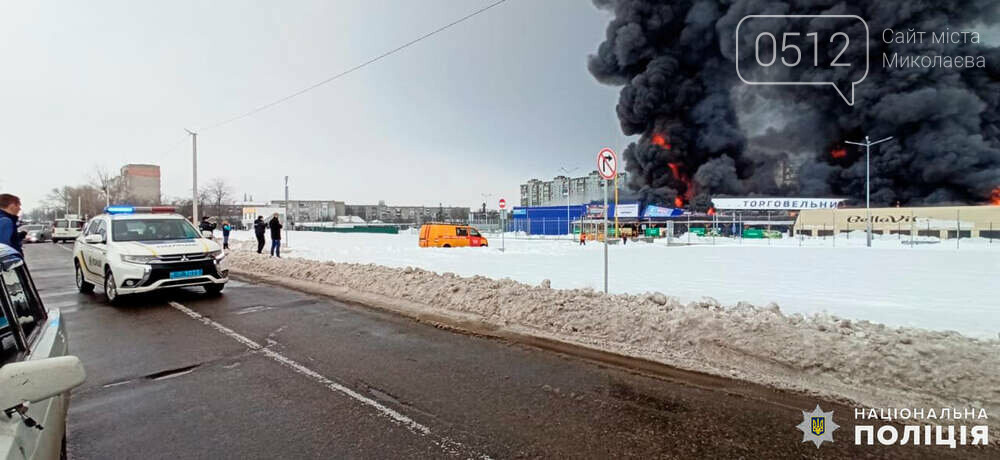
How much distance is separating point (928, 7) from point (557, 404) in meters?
61.9

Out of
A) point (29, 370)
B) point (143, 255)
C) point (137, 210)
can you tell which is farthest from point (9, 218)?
point (29, 370)

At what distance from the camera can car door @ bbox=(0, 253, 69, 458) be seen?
5.18 ft

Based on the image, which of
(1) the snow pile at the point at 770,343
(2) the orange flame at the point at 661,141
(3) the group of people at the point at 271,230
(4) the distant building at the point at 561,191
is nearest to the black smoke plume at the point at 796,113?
(2) the orange flame at the point at 661,141

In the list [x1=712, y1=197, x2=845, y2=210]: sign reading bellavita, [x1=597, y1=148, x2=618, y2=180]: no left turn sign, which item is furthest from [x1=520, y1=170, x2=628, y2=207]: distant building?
[x1=597, y1=148, x2=618, y2=180]: no left turn sign

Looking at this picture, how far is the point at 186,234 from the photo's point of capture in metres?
9.26

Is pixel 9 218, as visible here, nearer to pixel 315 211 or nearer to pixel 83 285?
pixel 83 285

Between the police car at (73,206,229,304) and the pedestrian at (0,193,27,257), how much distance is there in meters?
1.76

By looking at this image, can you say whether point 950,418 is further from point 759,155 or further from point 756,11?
point 759,155

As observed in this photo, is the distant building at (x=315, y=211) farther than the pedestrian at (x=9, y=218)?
Yes

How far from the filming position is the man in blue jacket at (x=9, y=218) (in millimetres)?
5771

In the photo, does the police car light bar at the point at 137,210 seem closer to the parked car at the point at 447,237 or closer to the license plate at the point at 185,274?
the license plate at the point at 185,274

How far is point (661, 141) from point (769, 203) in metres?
14.9

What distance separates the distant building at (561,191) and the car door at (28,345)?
8466 centimetres

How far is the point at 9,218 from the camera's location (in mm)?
5977
